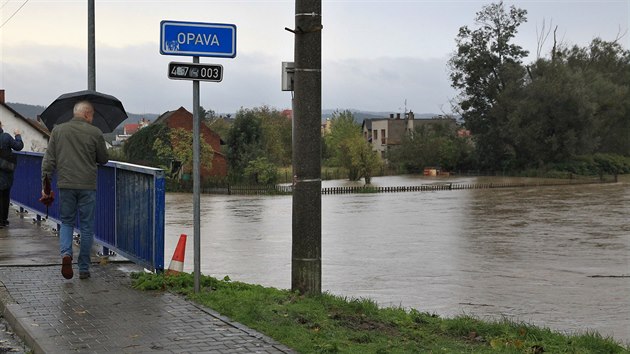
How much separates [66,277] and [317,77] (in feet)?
11.0

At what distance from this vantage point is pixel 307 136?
7.90 meters

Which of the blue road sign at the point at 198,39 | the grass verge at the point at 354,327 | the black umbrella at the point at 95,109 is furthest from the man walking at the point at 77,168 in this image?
the black umbrella at the point at 95,109

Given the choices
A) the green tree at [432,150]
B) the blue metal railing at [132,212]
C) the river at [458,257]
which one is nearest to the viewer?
the blue metal railing at [132,212]

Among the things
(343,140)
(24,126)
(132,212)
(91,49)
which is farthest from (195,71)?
(343,140)

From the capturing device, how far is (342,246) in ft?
74.6

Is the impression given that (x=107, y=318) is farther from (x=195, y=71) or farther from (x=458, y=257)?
(x=458, y=257)

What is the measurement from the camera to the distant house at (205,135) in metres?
69.9

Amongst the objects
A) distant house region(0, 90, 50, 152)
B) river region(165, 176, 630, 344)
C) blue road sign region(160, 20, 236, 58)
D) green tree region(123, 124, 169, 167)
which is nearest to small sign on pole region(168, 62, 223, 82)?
blue road sign region(160, 20, 236, 58)

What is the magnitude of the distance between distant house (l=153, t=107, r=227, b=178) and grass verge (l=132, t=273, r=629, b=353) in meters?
60.6

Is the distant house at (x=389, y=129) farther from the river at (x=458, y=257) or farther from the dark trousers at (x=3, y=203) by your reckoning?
the dark trousers at (x=3, y=203)

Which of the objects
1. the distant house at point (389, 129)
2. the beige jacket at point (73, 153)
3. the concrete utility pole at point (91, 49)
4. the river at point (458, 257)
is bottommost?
the river at point (458, 257)

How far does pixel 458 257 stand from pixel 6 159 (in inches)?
428

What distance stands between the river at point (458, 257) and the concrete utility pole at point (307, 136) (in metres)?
3.79

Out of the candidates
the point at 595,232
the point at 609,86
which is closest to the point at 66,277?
the point at 595,232
